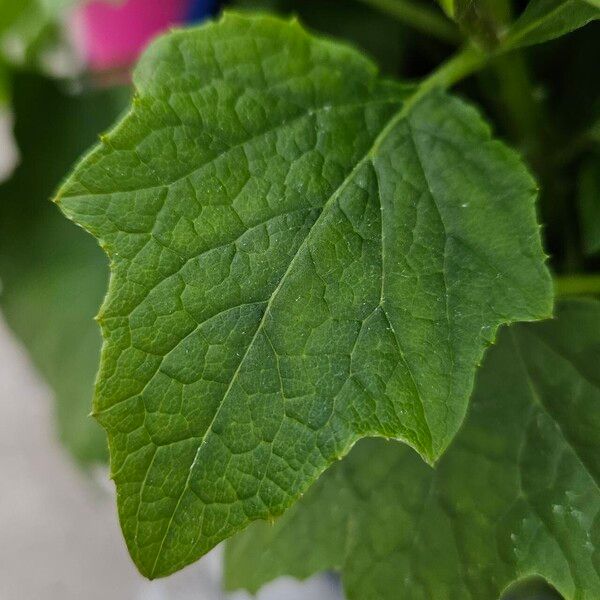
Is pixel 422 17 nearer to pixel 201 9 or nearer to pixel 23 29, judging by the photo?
pixel 201 9

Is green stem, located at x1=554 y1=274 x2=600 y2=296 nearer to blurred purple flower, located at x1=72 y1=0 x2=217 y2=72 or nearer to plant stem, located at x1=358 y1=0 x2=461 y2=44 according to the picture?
plant stem, located at x1=358 y1=0 x2=461 y2=44

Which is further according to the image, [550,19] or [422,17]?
[422,17]

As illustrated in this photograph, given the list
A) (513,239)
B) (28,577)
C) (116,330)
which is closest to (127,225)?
(116,330)

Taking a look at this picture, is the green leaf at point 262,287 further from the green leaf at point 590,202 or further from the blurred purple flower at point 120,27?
the blurred purple flower at point 120,27

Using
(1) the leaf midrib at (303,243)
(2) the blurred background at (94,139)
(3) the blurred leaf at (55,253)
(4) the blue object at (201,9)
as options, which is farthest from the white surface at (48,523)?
(1) the leaf midrib at (303,243)

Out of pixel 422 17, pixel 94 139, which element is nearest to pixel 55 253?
pixel 94 139

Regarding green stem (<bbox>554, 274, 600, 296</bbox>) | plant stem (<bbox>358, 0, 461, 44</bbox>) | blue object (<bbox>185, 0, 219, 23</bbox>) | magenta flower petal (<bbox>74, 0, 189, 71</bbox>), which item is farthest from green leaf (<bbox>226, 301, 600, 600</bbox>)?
magenta flower petal (<bbox>74, 0, 189, 71</bbox>)
